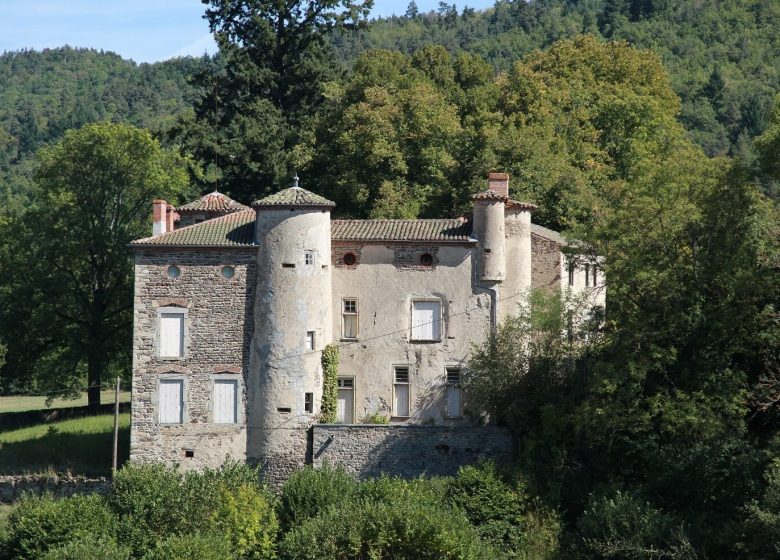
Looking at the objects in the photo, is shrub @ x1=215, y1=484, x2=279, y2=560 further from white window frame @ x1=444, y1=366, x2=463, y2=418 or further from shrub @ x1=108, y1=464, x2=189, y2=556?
white window frame @ x1=444, y1=366, x2=463, y2=418

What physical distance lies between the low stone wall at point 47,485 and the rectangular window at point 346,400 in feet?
23.9

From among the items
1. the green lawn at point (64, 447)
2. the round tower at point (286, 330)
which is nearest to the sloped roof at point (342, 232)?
the round tower at point (286, 330)

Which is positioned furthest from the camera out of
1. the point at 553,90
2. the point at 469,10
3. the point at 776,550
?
the point at 469,10

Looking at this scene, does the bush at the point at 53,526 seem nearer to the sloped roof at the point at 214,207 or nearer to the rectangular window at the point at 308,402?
the rectangular window at the point at 308,402

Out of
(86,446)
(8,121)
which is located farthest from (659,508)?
(8,121)

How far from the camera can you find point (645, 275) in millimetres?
38500

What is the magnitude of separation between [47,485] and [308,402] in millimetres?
8773

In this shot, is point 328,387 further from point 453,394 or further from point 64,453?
point 64,453

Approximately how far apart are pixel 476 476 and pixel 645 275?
7.52 meters

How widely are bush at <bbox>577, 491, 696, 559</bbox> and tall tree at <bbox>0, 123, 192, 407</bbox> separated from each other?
80.8 ft

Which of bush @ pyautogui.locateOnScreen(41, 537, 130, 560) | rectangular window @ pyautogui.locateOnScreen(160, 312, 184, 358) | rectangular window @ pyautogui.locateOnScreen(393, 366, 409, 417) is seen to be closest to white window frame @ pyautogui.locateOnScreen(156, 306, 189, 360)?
rectangular window @ pyautogui.locateOnScreen(160, 312, 184, 358)

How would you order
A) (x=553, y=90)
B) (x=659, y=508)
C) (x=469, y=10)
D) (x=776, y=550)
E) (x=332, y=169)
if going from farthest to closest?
(x=469, y=10)
(x=553, y=90)
(x=332, y=169)
(x=659, y=508)
(x=776, y=550)

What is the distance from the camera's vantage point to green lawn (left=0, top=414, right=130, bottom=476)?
44.0 meters

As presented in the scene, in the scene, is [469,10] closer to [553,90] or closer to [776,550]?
[553,90]
